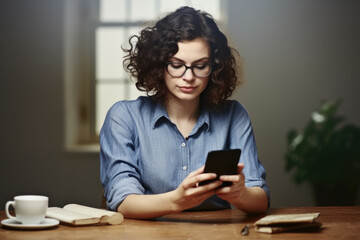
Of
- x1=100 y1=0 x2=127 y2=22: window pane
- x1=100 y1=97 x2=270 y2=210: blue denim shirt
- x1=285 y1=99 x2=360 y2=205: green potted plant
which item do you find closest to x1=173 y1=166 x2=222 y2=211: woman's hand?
x1=100 y1=97 x2=270 y2=210: blue denim shirt

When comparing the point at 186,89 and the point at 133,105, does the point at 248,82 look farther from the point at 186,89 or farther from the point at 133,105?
the point at 186,89

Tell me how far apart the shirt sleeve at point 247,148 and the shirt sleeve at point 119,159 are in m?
0.41

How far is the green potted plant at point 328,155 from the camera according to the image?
4.80 metres

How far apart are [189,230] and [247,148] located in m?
0.66

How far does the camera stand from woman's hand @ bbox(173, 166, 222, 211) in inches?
63.3

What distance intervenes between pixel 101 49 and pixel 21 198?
4012 millimetres

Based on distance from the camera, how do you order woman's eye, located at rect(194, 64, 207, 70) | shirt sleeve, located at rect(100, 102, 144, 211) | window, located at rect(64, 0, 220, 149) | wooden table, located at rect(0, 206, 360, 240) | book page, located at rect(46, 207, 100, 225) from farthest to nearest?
window, located at rect(64, 0, 220, 149) < woman's eye, located at rect(194, 64, 207, 70) < shirt sleeve, located at rect(100, 102, 144, 211) < book page, located at rect(46, 207, 100, 225) < wooden table, located at rect(0, 206, 360, 240)

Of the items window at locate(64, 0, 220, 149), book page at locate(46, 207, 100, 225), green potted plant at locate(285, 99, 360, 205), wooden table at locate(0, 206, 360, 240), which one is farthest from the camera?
window at locate(64, 0, 220, 149)

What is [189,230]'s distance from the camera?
1.59 metres

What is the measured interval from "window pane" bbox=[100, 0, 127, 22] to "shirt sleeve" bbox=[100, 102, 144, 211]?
136 inches

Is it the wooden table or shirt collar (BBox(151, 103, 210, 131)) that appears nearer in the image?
the wooden table

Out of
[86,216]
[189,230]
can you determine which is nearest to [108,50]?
[86,216]

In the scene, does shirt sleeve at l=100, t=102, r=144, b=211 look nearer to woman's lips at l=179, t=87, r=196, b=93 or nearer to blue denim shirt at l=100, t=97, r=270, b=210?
blue denim shirt at l=100, t=97, r=270, b=210

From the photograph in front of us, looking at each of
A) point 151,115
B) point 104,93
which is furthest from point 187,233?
point 104,93
